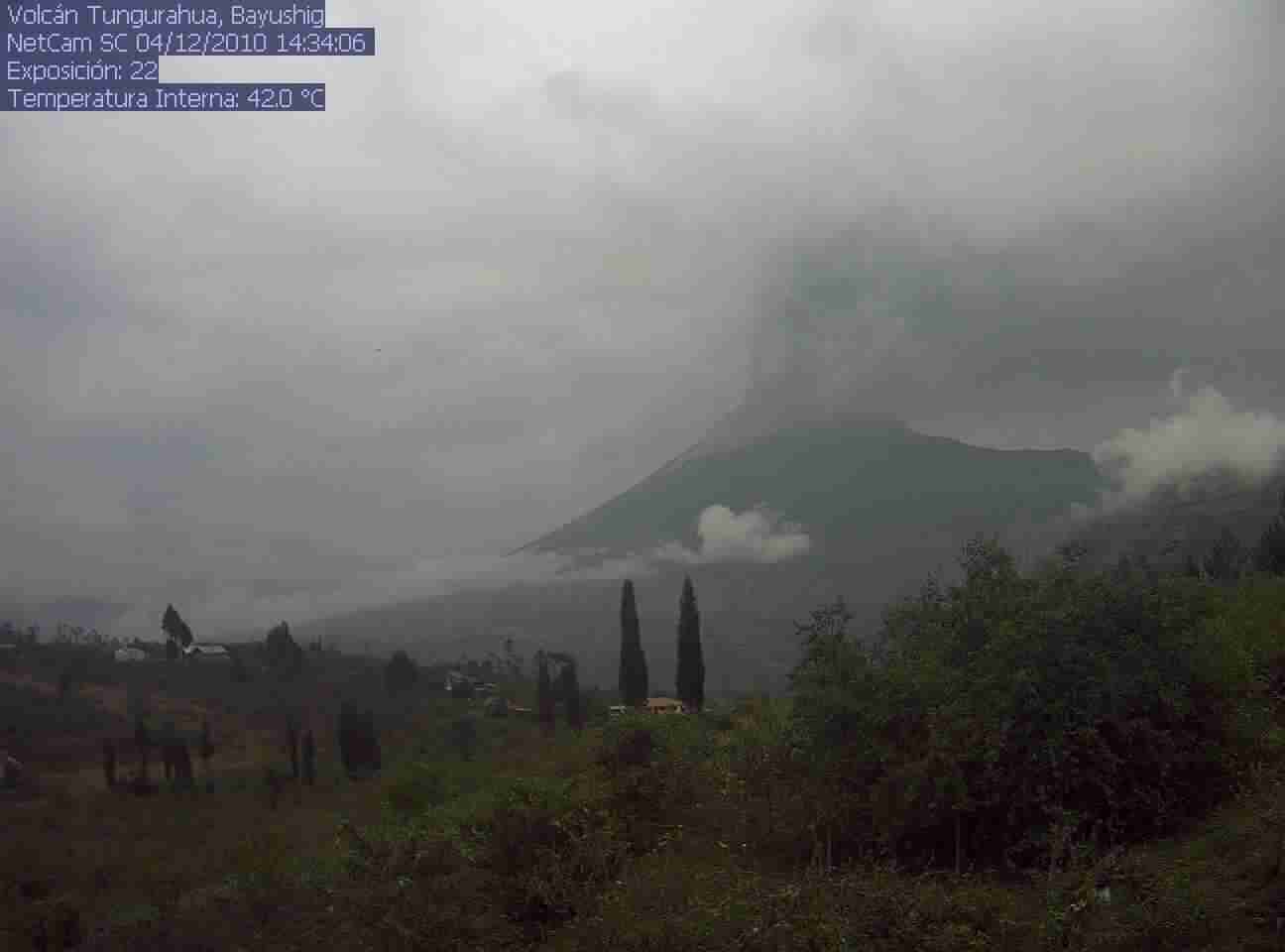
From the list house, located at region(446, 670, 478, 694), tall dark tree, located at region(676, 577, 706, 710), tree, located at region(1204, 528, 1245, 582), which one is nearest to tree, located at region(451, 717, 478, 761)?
house, located at region(446, 670, 478, 694)

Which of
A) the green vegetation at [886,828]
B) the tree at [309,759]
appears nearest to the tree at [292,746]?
the tree at [309,759]

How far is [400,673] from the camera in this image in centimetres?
3075

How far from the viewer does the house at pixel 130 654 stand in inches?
1029

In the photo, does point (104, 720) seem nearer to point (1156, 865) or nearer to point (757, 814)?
point (757, 814)

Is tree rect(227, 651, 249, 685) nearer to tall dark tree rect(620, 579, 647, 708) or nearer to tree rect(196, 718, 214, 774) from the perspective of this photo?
tree rect(196, 718, 214, 774)

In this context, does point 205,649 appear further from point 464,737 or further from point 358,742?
point 464,737

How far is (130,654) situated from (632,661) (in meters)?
16.8

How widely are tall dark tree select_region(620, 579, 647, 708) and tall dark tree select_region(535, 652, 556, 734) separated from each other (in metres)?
2.73

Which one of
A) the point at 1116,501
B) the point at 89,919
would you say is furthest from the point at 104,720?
the point at 1116,501

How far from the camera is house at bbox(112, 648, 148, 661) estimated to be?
2615cm

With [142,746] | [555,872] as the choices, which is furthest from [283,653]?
[555,872]

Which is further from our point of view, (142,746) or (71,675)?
(71,675)

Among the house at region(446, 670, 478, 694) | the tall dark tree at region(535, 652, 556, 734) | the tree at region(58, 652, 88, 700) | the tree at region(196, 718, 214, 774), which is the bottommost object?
the tall dark tree at region(535, 652, 556, 734)

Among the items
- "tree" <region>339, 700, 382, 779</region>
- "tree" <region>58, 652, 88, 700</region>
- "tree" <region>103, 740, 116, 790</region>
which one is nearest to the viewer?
"tree" <region>103, 740, 116, 790</region>
